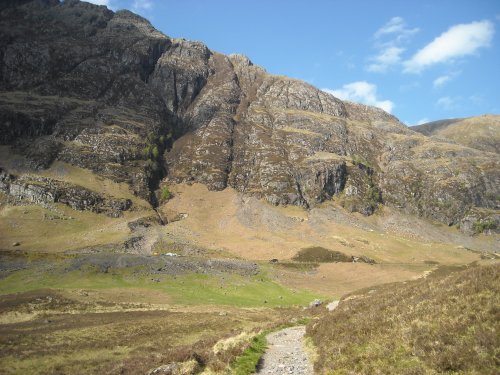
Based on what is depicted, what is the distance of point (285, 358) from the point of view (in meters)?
23.4

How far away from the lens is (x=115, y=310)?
55125mm

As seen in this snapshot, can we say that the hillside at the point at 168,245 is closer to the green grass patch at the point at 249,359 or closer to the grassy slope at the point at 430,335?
the green grass patch at the point at 249,359

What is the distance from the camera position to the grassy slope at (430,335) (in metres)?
13.5

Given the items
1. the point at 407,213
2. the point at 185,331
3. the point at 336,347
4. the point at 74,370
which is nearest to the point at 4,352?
the point at 74,370

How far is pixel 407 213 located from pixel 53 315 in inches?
6995

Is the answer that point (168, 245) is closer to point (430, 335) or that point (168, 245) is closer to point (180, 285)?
point (180, 285)

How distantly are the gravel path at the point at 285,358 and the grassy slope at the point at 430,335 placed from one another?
4.22 feet

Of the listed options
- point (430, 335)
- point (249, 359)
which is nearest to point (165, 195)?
point (249, 359)

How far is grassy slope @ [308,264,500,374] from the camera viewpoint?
13523 mm

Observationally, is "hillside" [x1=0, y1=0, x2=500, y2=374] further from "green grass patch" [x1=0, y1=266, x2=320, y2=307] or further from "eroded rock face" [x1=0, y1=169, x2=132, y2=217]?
"eroded rock face" [x1=0, y1=169, x2=132, y2=217]

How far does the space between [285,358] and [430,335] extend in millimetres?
10205

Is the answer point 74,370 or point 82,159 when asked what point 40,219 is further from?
point 74,370

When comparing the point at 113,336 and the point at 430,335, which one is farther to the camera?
the point at 113,336

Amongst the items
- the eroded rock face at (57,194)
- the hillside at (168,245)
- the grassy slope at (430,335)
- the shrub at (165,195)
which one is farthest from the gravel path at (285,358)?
the shrub at (165,195)
